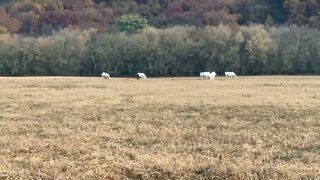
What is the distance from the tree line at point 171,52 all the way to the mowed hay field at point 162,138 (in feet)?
167

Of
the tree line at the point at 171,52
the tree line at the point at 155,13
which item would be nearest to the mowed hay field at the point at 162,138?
the tree line at the point at 171,52

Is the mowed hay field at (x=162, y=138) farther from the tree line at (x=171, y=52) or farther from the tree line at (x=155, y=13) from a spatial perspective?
the tree line at (x=155, y=13)

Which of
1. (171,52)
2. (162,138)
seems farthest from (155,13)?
(162,138)

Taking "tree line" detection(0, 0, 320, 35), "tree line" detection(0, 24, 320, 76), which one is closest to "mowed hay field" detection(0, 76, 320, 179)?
"tree line" detection(0, 24, 320, 76)

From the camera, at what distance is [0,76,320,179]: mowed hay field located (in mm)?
9875

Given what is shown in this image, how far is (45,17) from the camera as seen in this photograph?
116688mm

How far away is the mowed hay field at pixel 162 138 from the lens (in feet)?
32.4

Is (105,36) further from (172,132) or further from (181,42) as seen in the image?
(172,132)

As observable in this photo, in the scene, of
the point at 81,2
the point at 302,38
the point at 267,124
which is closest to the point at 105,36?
the point at 302,38

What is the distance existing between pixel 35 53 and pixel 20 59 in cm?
307

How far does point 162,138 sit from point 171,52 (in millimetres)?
65649

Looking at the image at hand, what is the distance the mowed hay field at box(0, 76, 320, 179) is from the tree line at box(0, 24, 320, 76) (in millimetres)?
50889

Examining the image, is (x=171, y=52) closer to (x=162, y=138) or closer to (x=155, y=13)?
(x=155, y=13)

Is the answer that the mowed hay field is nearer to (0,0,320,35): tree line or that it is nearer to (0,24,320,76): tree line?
(0,24,320,76): tree line
